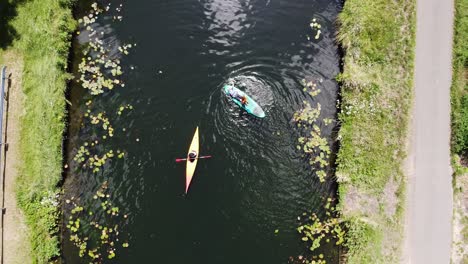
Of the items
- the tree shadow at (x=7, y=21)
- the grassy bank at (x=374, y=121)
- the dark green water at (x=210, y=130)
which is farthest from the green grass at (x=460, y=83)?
the tree shadow at (x=7, y=21)

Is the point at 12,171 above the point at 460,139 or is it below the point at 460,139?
below

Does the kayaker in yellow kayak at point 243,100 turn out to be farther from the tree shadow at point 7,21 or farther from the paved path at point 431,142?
the tree shadow at point 7,21

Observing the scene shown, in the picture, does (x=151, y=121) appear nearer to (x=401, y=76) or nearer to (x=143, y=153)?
(x=143, y=153)

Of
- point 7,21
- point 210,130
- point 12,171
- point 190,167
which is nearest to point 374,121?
point 210,130

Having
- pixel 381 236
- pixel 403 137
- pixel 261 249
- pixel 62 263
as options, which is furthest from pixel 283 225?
pixel 62 263

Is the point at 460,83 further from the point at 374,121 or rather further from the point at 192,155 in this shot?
the point at 192,155

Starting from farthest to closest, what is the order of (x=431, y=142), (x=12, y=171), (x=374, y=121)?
(x=374, y=121) → (x=431, y=142) → (x=12, y=171)
